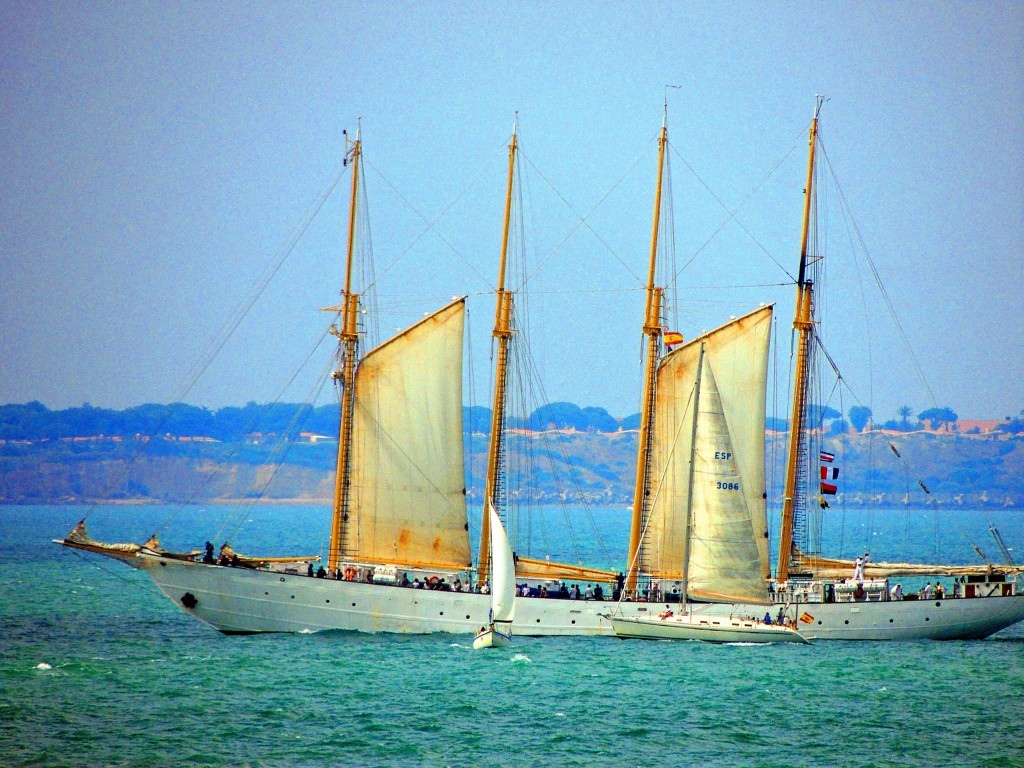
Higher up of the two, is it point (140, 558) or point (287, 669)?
point (140, 558)

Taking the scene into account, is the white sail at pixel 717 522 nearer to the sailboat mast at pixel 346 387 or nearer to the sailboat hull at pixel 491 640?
the sailboat hull at pixel 491 640

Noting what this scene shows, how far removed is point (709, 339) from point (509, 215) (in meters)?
11.1

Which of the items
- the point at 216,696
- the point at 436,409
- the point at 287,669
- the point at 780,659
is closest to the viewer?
the point at 216,696

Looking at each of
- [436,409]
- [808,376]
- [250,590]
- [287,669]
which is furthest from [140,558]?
[808,376]

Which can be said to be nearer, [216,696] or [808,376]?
[216,696]

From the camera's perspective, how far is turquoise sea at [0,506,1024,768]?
38562mm

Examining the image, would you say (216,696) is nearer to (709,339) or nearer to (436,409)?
(436,409)

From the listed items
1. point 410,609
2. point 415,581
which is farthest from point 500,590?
point 415,581

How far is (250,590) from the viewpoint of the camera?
2248 inches

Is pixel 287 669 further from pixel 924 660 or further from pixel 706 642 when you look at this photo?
pixel 924 660

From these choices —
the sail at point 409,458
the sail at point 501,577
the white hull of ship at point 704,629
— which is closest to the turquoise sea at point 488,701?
the white hull of ship at point 704,629

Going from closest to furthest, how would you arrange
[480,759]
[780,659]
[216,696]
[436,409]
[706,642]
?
[480,759]
[216,696]
[780,659]
[706,642]
[436,409]

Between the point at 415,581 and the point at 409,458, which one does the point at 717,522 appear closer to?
the point at 415,581

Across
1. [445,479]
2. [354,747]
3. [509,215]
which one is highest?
[509,215]
